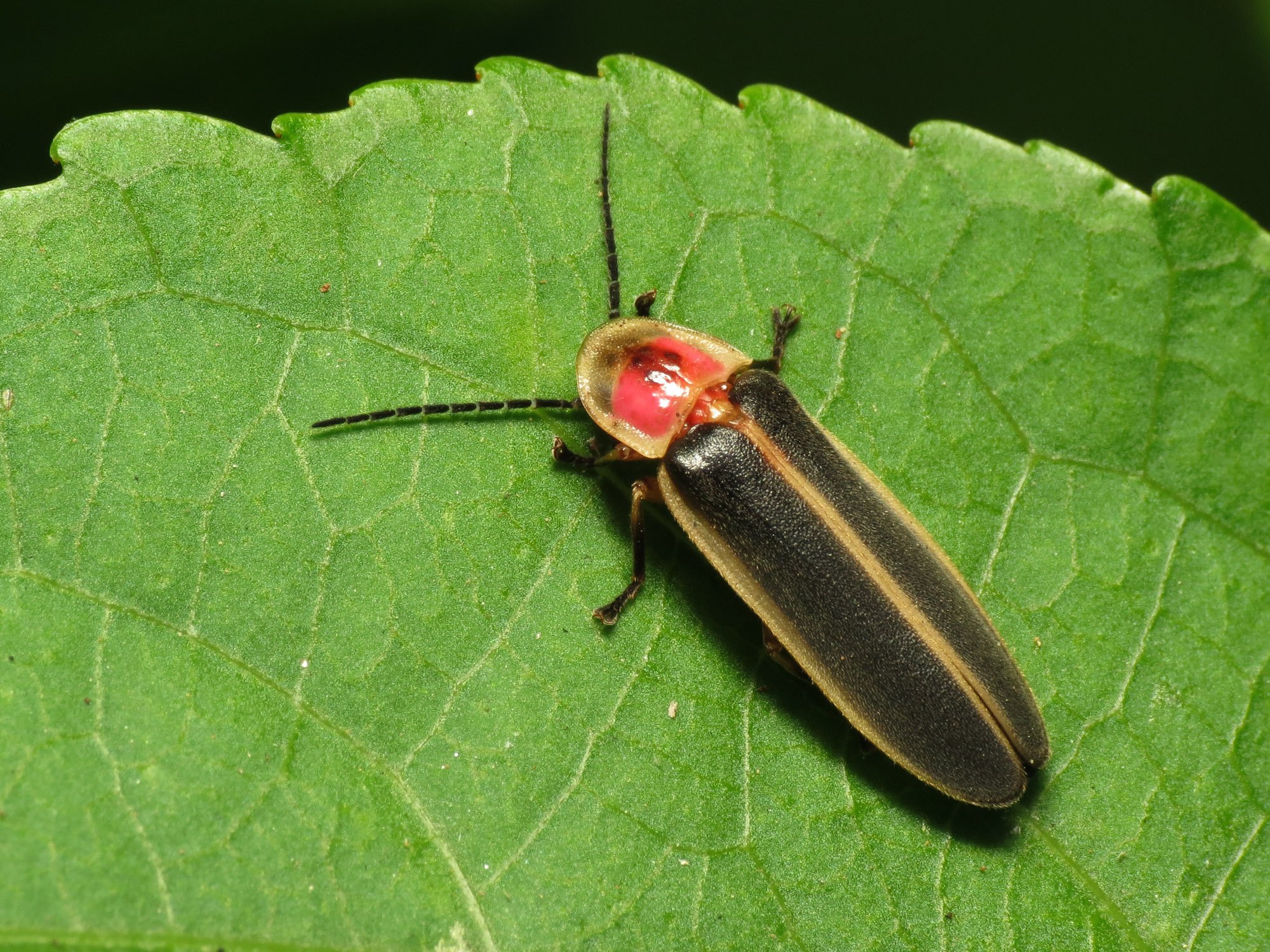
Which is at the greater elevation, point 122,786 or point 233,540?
point 233,540

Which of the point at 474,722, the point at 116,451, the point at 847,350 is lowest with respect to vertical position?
the point at 474,722

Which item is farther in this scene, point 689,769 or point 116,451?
point 689,769

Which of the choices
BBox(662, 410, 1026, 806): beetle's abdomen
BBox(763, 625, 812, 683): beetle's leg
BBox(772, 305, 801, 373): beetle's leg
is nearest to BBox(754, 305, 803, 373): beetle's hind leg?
BBox(772, 305, 801, 373): beetle's leg

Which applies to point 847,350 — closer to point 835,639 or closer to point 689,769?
point 835,639

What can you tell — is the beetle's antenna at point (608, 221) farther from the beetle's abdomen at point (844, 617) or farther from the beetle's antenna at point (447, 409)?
the beetle's abdomen at point (844, 617)

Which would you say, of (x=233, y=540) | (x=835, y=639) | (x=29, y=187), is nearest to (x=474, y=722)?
(x=233, y=540)

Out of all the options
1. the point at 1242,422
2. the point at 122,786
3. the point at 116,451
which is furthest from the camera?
the point at 1242,422

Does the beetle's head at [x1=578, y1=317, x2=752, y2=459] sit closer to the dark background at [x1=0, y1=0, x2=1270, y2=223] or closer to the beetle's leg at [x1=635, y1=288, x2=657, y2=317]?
the beetle's leg at [x1=635, y1=288, x2=657, y2=317]

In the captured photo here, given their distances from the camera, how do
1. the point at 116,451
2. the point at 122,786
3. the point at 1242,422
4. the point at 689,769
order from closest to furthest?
1. the point at 122,786
2. the point at 116,451
3. the point at 689,769
4. the point at 1242,422
